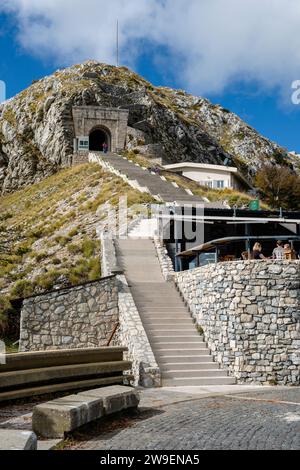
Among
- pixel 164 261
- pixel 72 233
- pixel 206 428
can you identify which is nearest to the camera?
pixel 206 428

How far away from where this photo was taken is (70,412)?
23.2 ft

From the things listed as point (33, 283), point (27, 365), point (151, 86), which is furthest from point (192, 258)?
point (151, 86)

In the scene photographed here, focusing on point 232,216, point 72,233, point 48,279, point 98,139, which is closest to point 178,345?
point 48,279

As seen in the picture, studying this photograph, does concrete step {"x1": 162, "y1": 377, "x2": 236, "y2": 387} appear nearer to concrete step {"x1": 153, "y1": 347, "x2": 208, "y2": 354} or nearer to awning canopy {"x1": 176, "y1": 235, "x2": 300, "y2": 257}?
concrete step {"x1": 153, "y1": 347, "x2": 208, "y2": 354}

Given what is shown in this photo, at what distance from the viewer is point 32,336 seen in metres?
17.0

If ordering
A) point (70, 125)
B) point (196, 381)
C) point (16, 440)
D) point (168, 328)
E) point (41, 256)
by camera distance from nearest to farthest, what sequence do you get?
point (16, 440)
point (196, 381)
point (168, 328)
point (41, 256)
point (70, 125)

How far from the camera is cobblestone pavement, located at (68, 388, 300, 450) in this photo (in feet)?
22.2

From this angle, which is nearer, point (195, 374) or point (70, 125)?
point (195, 374)

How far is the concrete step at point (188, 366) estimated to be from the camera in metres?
14.4

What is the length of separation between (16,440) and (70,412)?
1.72 m

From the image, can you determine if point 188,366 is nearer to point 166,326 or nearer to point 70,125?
point 166,326

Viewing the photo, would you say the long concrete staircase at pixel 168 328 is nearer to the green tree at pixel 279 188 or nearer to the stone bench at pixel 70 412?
the stone bench at pixel 70 412
